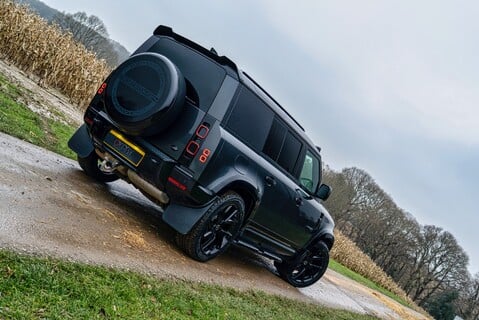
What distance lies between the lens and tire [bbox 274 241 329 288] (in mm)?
8102

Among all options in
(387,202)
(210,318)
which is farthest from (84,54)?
(387,202)

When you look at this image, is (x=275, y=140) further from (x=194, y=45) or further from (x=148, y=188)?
(x=148, y=188)

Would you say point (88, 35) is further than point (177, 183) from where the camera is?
Yes

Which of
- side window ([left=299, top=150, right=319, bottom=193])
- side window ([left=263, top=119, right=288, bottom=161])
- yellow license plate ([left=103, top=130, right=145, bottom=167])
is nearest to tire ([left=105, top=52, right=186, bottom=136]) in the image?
yellow license plate ([left=103, top=130, right=145, bottom=167])

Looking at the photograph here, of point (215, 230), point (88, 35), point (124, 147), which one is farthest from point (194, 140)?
point (88, 35)

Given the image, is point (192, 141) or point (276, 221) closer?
point (192, 141)

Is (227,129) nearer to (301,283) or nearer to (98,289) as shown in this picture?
(98,289)

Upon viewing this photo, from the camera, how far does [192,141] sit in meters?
5.05

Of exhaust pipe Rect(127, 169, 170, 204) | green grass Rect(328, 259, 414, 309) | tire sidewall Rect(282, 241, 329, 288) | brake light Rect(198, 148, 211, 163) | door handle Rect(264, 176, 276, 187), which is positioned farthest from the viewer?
green grass Rect(328, 259, 414, 309)

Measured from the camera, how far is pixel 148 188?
17.4ft

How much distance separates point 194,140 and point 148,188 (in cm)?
84

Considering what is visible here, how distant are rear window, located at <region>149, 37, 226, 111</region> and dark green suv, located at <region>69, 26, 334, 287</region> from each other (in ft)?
0.04

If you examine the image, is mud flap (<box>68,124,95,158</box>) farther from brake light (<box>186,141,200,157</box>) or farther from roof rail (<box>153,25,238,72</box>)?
brake light (<box>186,141,200,157</box>)

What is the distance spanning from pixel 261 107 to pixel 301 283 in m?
4.00
